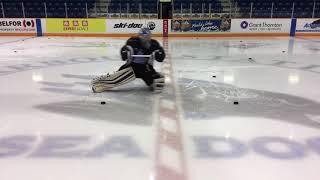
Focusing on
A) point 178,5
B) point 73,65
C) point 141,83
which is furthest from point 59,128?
point 178,5

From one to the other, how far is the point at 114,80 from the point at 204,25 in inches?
462

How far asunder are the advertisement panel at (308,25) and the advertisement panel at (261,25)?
512 mm

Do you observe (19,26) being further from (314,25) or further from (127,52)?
(314,25)

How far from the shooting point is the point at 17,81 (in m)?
6.26

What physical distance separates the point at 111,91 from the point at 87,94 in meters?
0.42

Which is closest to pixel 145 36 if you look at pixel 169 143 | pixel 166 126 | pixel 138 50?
pixel 138 50

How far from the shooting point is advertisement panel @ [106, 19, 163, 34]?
16.1 metres

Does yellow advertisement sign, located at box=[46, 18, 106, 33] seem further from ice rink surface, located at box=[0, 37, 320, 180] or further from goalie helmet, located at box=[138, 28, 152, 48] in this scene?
goalie helmet, located at box=[138, 28, 152, 48]

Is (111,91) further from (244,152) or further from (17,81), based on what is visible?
(244,152)

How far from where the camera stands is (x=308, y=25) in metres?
16.2

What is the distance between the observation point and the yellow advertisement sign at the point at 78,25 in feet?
53.4

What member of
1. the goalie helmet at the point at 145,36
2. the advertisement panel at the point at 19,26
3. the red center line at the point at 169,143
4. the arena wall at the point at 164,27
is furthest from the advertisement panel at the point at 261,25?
the red center line at the point at 169,143

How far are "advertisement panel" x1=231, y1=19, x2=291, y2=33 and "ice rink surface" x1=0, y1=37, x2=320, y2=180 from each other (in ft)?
30.4

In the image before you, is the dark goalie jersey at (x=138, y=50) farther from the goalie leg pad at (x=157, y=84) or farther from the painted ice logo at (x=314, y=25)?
the painted ice logo at (x=314, y=25)
